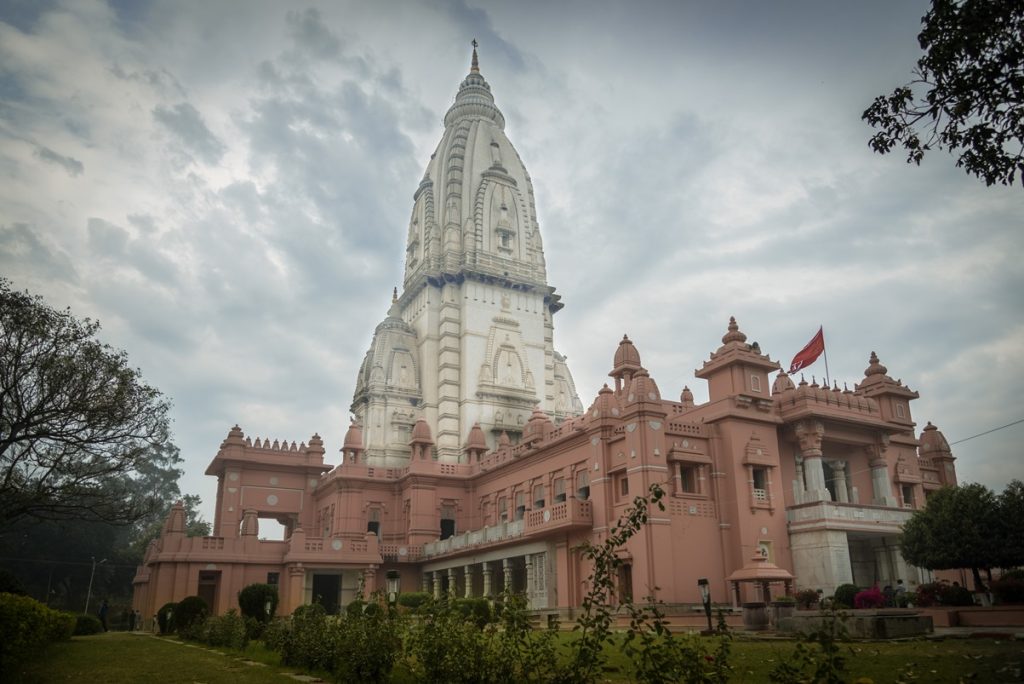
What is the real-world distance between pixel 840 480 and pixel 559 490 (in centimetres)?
1156

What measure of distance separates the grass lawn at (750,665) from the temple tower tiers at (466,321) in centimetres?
2919

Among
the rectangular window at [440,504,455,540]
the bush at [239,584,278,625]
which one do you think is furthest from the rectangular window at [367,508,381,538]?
the bush at [239,584,278,625]

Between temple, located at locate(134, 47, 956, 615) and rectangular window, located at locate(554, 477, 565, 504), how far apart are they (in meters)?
0.28

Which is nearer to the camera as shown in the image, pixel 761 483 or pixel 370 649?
pixel 370 649

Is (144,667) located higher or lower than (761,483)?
lower

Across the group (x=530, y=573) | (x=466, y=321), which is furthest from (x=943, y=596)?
(x=466, y=321)

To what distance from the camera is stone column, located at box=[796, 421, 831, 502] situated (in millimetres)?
29328

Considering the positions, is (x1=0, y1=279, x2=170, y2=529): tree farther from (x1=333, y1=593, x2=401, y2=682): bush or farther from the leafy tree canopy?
the leafy tree canopy

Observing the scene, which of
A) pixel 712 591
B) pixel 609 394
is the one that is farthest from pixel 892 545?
pixel 609 394

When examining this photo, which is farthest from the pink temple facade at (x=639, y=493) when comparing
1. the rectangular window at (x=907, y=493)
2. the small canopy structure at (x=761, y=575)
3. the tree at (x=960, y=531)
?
the tree at (x=960, y=531)

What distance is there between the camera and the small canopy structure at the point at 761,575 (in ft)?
80.5

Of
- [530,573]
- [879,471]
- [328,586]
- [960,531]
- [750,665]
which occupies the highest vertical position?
[879,471]

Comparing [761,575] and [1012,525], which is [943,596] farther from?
[761,575]

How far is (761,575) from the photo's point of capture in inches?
966
